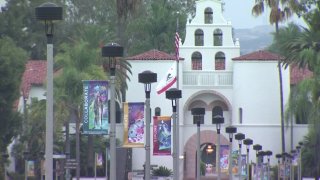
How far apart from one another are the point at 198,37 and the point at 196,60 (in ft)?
7.69

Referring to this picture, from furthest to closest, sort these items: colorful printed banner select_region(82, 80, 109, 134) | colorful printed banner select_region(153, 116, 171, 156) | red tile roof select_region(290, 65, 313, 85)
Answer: red tile roof select_region(290, 65, 313, 85)
colorful printed banner select_region(153, 116, 171, 156)
colorful printed banner select_region(82, 80, 109, 134)

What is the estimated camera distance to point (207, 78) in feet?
303

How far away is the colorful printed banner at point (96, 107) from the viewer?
145 ft

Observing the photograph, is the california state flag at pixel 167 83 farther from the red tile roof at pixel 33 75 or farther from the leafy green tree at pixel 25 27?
the leafy green tree at pixel 25 27

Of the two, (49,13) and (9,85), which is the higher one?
(9,85)

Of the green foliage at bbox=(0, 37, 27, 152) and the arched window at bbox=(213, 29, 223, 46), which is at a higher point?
the arched window at bbox=(213, 29, 223, 46)

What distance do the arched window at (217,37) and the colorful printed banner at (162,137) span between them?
39.1 metres

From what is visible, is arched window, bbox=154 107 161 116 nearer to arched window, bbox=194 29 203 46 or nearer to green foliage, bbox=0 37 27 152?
arched window, bbox=194 29 203 46

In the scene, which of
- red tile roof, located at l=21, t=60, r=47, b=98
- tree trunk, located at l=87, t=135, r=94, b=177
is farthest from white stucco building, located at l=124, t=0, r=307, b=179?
red tile roof, located at l=21, t=60, r=47, b=98

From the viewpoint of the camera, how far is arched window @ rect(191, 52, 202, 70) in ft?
305

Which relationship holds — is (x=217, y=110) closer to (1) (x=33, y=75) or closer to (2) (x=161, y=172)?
(2) (x=161, y=172)

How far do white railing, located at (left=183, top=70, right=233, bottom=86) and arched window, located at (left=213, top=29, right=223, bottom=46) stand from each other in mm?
3314

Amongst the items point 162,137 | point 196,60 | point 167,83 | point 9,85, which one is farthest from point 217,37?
point 162,137

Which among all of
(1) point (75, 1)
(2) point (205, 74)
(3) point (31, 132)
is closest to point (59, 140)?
(3) point (31, 132)
